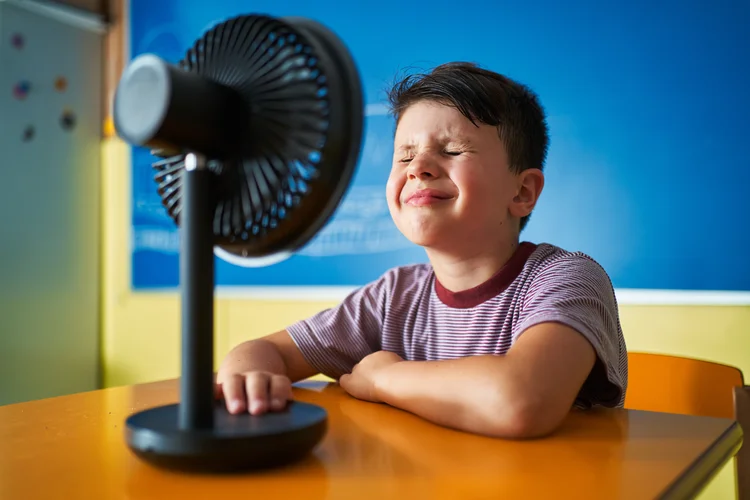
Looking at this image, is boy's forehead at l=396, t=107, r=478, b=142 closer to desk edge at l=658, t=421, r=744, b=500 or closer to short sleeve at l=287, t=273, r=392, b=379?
short sleeve at l=287, t=273, r=392, b=379

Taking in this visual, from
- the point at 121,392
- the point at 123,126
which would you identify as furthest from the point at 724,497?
the point at 123,126

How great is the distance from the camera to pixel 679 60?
6.45 feet

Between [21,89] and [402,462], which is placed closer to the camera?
[402,462]

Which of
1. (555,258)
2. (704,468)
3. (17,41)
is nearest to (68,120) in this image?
(17,41)

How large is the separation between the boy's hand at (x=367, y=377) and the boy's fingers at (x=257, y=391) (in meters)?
0.22

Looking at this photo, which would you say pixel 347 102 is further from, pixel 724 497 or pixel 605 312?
pixel 724 497

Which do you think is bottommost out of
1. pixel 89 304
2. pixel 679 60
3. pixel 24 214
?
pixel 89 304

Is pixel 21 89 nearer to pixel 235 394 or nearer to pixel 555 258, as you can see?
pixel 555 258

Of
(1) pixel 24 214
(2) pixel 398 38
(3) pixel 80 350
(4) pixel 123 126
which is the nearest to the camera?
(4) pixel 123 126

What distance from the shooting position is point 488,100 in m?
1.08

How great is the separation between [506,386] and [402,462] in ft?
0.58

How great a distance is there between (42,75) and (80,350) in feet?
3.87

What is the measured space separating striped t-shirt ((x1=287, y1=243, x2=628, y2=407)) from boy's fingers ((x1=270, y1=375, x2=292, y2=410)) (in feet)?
1.04

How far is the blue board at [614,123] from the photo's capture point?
6.25ft
